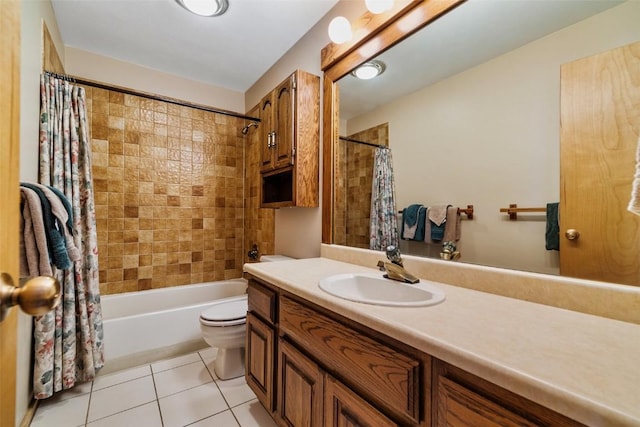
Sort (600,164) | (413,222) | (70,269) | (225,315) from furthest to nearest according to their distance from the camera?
(225,315), (70,269), (413,222), (600,164)

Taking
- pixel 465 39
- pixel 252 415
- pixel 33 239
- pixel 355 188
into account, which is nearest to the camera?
pixel 33 239

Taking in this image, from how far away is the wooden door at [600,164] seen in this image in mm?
747

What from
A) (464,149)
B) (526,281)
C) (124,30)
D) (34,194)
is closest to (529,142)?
(464,149)

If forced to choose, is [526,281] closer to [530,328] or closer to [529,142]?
[530,328]

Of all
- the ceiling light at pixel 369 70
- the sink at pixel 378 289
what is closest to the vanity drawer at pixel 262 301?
the sink at pixel 378 289

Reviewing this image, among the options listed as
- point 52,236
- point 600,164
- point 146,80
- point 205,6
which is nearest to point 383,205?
point 600,164

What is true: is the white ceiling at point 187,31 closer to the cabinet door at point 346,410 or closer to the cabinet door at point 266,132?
the cabinet door at point 266,132

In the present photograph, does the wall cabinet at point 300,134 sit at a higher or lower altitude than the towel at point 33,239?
higher

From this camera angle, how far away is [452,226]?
117 centimetres

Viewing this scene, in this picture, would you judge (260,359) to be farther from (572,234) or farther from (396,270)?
(572,234)

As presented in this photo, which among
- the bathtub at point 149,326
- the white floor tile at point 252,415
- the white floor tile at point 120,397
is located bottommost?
the white floor tile at point 252,415

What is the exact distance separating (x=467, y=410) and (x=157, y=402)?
1725mm

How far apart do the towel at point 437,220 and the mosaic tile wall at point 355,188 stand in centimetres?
41

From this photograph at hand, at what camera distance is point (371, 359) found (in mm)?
765
